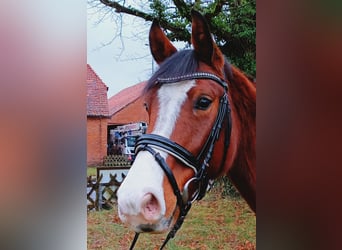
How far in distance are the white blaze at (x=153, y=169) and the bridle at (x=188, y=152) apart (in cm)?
3

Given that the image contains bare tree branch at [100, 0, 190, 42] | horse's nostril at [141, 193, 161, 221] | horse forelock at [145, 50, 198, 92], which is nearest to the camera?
horse's nostril at [141, 193, 161, 221]

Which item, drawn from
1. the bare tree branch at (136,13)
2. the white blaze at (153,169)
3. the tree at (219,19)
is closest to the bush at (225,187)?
the white blaze at (153,169)

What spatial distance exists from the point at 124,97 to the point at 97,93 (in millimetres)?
162

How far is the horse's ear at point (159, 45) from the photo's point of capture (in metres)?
2.19

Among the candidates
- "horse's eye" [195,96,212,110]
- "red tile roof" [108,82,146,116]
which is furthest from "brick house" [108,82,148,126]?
"horse's eye" [195,96,212,110]

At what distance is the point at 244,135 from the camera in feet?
7.26

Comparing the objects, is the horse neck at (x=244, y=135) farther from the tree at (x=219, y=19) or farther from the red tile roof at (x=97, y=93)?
the red tile roof at (x=97, y=93)

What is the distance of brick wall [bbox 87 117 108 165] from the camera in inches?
89.3

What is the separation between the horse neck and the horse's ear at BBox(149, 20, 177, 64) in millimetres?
356

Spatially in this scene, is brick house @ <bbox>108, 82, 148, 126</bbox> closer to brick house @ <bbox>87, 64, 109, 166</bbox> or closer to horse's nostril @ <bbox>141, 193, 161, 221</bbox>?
brick house @ <bbox>87, 64, 109, 166</bbox>

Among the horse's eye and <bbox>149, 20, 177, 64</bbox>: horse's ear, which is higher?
<bbox>149, 20, 177, 64</bbox>: horse's ear

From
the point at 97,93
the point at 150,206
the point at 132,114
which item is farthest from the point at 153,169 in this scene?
the point at 97,93
